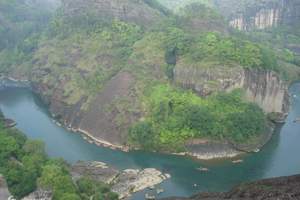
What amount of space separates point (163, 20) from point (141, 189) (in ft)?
132

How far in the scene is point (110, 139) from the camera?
64.1 meters

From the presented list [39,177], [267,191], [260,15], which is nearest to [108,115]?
[39,177]

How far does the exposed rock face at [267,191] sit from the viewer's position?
24.9 metres

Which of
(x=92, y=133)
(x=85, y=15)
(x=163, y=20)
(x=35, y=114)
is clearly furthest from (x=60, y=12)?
(x=92, y=133)

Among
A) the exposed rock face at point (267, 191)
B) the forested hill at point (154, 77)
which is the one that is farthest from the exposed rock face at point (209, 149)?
the exposed rock face at point (267, 191)

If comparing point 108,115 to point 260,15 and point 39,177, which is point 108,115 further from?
point 260,15

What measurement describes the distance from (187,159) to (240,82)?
42.5 ft

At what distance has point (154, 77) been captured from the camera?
7069cm

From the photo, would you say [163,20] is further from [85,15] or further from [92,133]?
[92,133]

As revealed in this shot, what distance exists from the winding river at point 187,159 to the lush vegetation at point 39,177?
17.3 ft

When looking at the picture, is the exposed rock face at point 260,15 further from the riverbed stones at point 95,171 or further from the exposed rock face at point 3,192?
the exposed rock face at point 3,192

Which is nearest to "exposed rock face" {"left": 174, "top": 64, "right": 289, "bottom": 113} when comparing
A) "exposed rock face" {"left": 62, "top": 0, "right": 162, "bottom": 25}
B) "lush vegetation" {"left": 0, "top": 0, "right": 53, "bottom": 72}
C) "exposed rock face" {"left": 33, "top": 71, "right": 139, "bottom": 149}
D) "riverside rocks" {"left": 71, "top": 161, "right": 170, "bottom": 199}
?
"exposed rock face" {"left": 33, "top": 71, "right": 139, "bottom": 149}

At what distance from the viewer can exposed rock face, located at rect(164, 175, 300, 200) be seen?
24.9 m

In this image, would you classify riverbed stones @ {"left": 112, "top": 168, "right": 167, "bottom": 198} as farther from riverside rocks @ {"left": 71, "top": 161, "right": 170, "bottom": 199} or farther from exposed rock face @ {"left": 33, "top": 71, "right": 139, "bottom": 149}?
exposed rock face @ {"left": 33, "top": 71, "right": 139, "bottom": 149}
